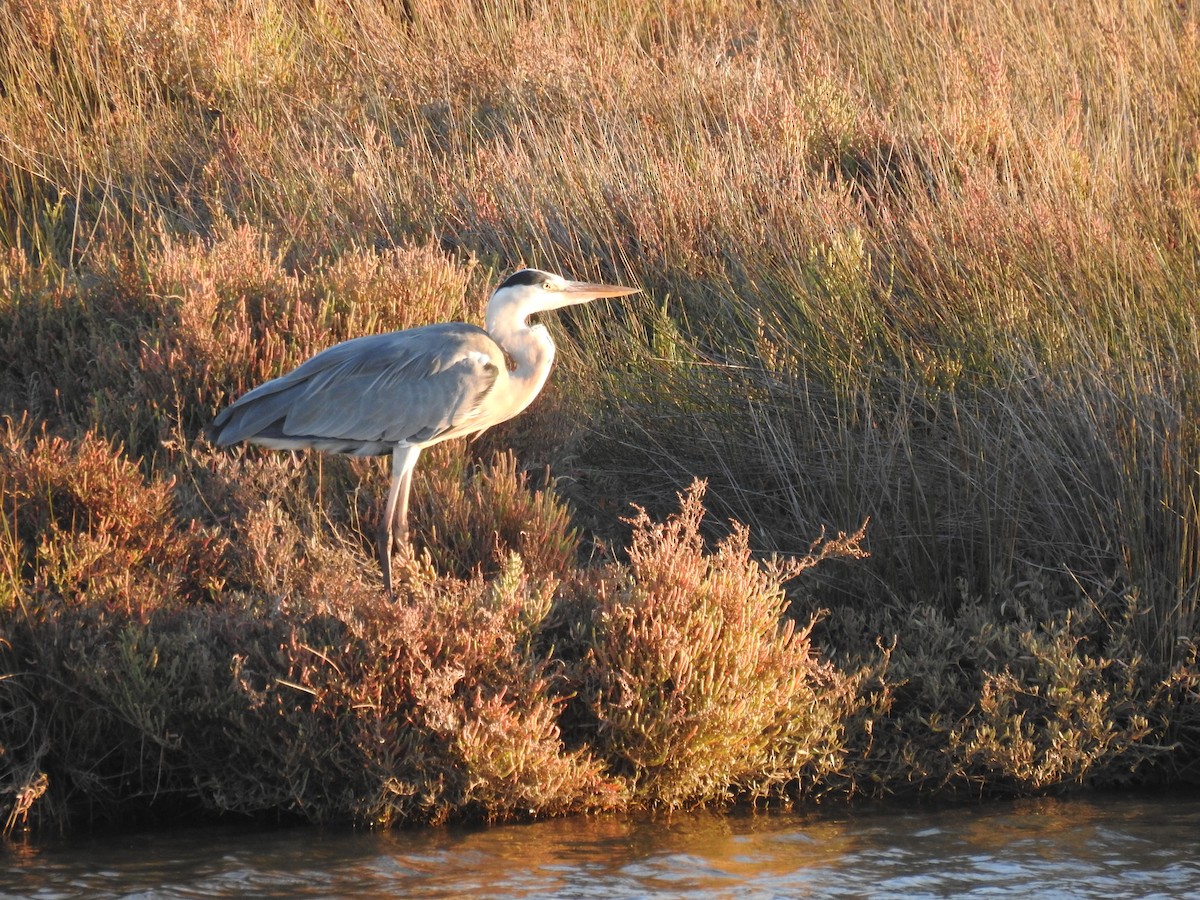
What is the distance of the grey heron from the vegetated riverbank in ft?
0.68

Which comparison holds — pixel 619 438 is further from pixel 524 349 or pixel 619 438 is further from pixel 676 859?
pixel 676 859

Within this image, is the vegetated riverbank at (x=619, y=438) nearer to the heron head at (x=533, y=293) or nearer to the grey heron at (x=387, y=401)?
the grey heron at (x=387, y=401)

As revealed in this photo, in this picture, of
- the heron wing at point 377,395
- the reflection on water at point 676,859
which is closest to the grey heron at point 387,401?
the heron wing at point 377,395

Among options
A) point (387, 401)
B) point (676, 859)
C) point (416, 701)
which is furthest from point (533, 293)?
point (676, 859)

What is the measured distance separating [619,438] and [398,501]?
115cm

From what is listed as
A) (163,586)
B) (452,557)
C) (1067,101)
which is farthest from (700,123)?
(163,586)

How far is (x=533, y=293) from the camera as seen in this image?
5.70 m

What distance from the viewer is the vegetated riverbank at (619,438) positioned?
14.6 ft

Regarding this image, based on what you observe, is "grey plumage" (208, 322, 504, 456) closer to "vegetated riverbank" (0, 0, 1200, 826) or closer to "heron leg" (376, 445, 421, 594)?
"heron leg" (376, 445, 421, 594)

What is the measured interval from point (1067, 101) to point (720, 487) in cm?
422

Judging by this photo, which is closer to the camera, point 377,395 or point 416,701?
point 416,701

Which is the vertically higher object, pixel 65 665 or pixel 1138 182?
pixel 1138 182

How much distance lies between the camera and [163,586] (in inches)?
192

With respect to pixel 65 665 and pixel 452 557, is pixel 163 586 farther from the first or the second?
pixel 452 557
